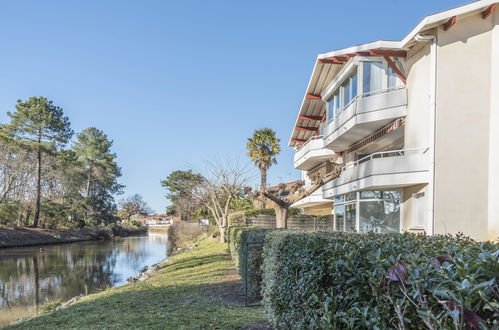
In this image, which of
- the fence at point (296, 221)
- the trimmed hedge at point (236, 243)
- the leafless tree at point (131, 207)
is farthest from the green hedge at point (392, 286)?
the leafless tree at point (131, 207)

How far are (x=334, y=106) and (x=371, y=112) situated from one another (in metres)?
4.97

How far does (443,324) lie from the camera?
1877 millimetres

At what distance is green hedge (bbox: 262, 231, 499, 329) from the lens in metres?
1.78

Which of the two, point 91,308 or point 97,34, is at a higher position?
point 97,34

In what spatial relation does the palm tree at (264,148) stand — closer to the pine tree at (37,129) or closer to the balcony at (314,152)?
the balcony at (314,152)

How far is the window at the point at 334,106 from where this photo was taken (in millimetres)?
19987

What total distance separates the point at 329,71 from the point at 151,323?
17350mm

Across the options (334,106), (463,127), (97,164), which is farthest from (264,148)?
(97,164)

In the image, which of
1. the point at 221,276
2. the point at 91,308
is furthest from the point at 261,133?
the point at 91,308

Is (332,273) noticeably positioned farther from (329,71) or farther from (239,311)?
(329,71)

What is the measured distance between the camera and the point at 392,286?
8.09ft

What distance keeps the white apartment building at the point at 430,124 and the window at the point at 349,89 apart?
0.33 ft

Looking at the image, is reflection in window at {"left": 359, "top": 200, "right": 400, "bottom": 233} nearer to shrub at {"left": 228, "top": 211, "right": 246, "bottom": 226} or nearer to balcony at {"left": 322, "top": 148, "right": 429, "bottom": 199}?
balcony at {"left": 322, "top": 148, "right": 429, "bottom": 199}

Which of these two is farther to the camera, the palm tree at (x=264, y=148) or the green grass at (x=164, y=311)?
the palm tree at (x=264, y=148)
